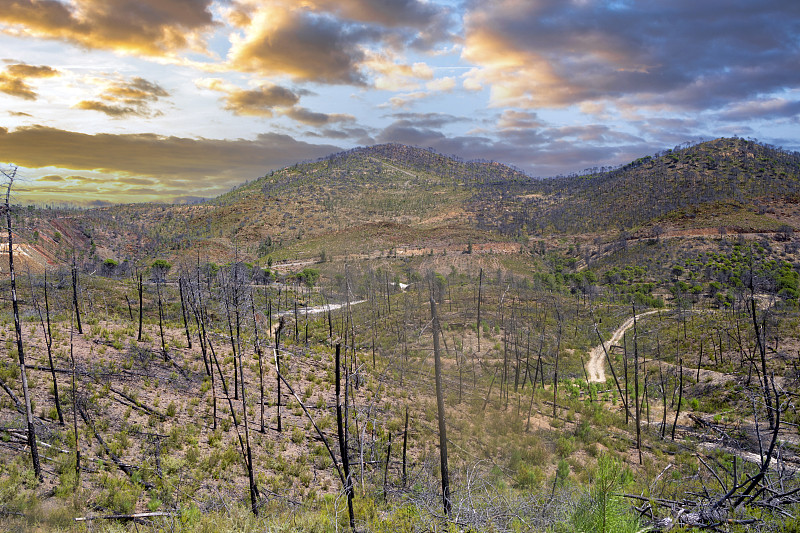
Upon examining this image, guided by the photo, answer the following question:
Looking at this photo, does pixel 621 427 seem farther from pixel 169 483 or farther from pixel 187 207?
pixel 187 207

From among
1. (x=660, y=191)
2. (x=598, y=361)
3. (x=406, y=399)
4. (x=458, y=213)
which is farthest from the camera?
(x=458, y=213)

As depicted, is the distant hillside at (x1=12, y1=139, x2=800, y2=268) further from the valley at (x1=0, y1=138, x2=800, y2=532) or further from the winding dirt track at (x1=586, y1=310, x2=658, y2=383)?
the winding dirt track at (x1=586, y1=310, x2=658, y2=383)

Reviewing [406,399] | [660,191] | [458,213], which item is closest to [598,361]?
[406,399]

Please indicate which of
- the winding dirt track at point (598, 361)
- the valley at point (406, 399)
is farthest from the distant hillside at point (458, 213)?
the winding dirt track at point (598, 361)

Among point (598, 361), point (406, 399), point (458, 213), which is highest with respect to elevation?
point (458, 213)

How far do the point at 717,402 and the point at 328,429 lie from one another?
29540mm

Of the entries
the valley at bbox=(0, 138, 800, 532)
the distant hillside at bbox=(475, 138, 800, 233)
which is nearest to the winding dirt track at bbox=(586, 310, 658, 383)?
the valley at bbox=(0, 138, 800, 532)

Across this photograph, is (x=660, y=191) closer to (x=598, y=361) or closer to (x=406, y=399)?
(x=598, y=361)

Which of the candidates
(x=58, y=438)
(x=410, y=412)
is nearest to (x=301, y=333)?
(x=410, y=412)

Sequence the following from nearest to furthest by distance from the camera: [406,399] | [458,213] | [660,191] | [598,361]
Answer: [406,399] < [598,361] < [660,191] < [458,213]

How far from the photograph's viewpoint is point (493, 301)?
2007 inches

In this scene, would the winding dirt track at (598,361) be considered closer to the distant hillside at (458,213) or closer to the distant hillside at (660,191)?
the distant hillside at (458,213)

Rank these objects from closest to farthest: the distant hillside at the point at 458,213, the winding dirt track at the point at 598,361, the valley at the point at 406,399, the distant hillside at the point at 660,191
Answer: the valley at the point at 406,399
the winding dirt track at the point at 598,361
the distant hillside at the point at 458,213
the distant hillside at the point at 660,191

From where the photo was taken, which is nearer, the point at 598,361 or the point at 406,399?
the point at 406,399
